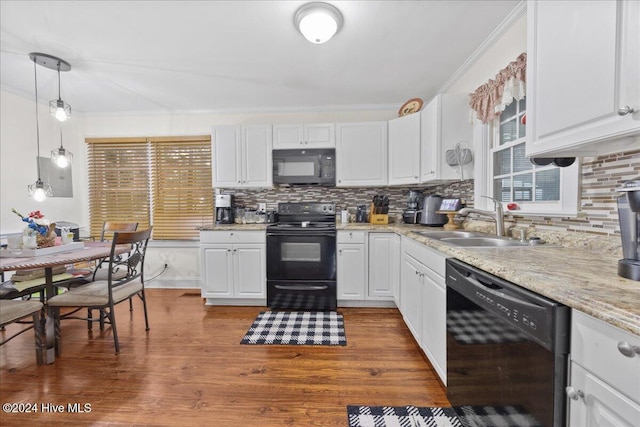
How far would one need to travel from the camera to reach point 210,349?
6.76 feet

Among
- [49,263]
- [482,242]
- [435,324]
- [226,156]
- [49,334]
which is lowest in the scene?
[49,334]

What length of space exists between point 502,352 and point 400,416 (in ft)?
2.47

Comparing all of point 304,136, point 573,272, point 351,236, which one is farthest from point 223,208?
point 573,272

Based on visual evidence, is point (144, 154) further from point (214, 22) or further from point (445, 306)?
point (445, 306)

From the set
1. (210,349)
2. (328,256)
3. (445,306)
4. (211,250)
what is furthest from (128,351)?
(445,306)

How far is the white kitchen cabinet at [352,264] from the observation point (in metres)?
2.75

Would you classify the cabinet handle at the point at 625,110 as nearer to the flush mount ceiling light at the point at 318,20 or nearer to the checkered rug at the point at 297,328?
the flush mount ceiling light at the point at 318,20

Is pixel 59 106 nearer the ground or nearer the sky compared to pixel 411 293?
nearer the sky

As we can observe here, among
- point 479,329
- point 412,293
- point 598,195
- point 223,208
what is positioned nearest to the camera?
point 479,329

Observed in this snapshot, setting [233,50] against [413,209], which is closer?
[233,50]

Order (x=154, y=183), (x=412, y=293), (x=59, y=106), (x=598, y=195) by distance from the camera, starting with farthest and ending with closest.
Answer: (x=154, y=183) < (x=59, y=106) < (x=412, y=293) < (x=598, y=195)

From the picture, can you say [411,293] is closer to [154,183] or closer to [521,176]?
[521,176]

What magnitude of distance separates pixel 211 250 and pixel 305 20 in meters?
2.28

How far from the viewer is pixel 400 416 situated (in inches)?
55.5
